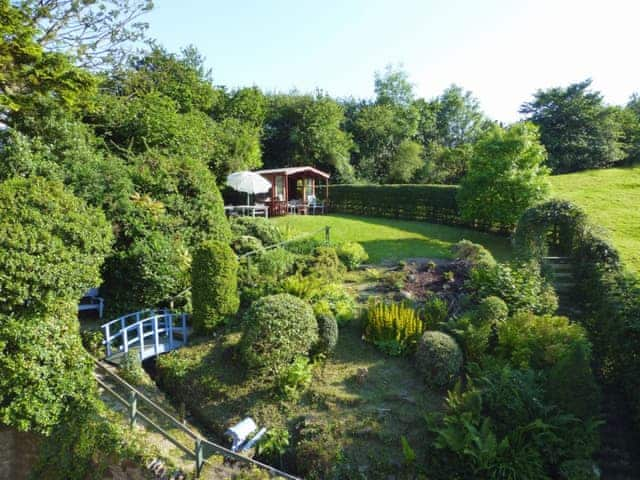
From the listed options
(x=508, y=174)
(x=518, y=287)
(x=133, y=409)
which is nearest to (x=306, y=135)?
(x=508, y=174)

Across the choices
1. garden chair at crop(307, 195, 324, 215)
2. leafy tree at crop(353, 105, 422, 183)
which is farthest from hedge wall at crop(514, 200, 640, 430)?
leafy tree at crop(353, 105, 422, 183)

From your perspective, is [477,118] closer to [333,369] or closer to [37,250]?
[333,369]

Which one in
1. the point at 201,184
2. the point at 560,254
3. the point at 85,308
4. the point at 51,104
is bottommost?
the point at 85,308

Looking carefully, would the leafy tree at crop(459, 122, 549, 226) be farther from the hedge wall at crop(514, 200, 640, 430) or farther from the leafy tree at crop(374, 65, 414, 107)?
the leafy tree at crop(374, 65, 414, 107)

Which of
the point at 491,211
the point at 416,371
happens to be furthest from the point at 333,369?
the point at 491,211

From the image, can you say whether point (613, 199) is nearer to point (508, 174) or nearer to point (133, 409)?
point (508, 174)

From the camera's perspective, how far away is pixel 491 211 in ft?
59.2

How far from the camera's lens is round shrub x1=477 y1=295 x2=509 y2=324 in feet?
29.3

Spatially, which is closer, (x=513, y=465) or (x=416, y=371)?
(x=513, y=465)

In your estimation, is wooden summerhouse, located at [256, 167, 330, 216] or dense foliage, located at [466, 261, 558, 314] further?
wooden summerhouse, located at [256, 167, 330, 216]

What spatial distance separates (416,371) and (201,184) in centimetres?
846

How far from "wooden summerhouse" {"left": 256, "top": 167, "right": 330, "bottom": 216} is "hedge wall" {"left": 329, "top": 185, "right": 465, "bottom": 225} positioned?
45.6 inches

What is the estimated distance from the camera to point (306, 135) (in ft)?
107

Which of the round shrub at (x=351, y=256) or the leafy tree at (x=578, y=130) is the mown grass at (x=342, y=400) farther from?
the leafy tree at (x=578, y=130)
